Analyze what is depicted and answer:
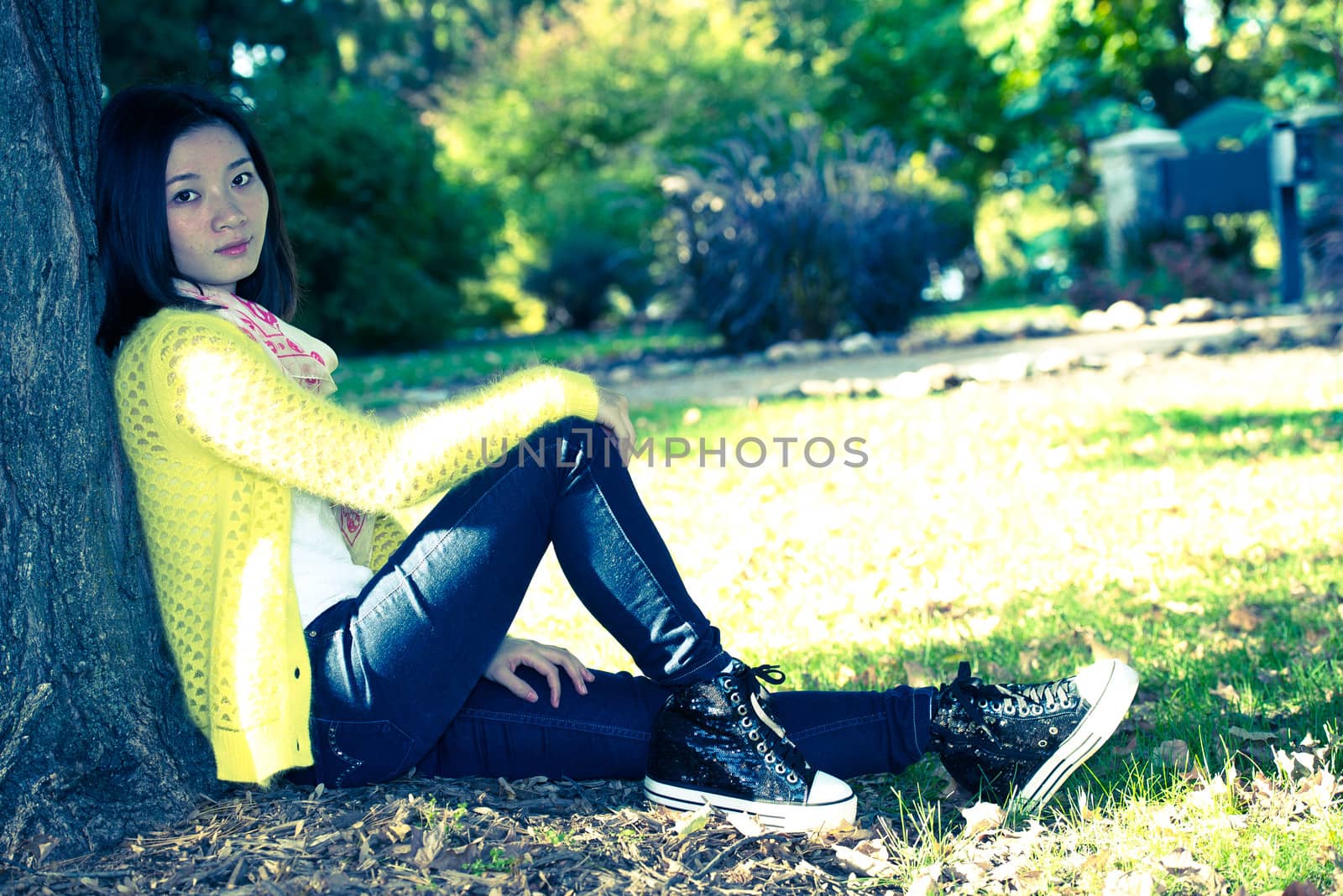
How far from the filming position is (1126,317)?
995 cm

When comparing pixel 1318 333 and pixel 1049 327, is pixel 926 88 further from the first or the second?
pixel 1318 333

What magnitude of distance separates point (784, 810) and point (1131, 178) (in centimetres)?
1302

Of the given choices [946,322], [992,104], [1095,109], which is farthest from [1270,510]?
[992,104]

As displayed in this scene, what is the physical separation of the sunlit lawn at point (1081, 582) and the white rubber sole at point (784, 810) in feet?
0.30

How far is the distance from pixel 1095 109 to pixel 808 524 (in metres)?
15.1

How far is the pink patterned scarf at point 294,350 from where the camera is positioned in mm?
2092

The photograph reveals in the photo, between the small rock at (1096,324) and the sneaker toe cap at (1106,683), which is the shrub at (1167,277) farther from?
the sneaker toe cap at (1106,683)

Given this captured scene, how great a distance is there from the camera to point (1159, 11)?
1625cm

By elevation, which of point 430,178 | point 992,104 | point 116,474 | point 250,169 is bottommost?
point 116,474

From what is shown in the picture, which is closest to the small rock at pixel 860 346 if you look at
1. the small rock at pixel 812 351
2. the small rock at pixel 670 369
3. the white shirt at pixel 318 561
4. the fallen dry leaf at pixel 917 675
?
the small rock at pixel 812 351

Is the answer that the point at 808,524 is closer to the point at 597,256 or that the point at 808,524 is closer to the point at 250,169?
the point at 250,169

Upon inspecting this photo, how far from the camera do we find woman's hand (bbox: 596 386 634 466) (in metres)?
2.07

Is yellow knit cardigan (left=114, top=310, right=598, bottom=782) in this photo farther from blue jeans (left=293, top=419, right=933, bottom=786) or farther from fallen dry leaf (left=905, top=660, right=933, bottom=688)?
fallen dry leaf (left=905, top=660, right=933, bottom=688)

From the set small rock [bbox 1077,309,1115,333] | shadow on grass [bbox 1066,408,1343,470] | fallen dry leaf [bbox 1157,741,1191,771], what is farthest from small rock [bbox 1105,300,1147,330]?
fallen dry leaf [bbox 1157,741,1191,771]
